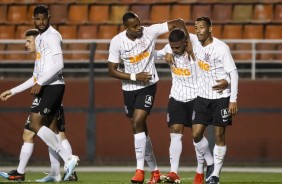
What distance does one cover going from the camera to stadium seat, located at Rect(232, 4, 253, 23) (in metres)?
21.4

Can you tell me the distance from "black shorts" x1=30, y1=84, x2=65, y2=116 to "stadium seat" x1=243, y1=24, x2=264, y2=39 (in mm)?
7884

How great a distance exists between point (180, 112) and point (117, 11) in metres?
7.99

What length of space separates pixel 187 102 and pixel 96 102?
6445 millimetres

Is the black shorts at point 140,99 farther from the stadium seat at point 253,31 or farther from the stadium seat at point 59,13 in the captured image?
the stadium seat at point 59,13

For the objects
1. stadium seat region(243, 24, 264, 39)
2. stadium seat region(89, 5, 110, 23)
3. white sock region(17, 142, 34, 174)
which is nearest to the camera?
white sock region(17, 142, 34, 174)

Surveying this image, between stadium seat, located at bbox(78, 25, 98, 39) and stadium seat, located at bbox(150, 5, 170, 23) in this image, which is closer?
stadium seat, located at bbox(150, 5, 170, 23)

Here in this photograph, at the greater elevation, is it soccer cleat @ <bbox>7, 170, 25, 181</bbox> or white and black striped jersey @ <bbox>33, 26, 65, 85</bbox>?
white and black striped jersey @ <bbox>33, 26, 65, 85</bbox>

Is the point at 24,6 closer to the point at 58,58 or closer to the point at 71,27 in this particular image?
the point at 71,27

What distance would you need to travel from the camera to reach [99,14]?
22.1 m

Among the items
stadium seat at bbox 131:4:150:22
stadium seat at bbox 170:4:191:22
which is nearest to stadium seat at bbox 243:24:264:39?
stadium seat at bbox 170:4:191:22

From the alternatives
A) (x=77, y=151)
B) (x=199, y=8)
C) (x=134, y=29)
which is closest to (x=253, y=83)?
(x=199, y=8)

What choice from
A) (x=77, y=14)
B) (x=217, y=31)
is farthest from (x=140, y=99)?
(x=77, y=14)

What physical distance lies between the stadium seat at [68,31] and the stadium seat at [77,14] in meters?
0.15

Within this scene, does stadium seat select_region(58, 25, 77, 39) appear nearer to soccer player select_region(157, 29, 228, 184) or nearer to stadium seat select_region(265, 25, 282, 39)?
stadium seat select_region(265, 25, 282, 39)
